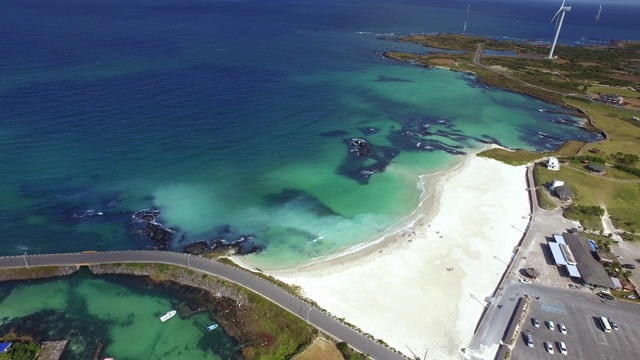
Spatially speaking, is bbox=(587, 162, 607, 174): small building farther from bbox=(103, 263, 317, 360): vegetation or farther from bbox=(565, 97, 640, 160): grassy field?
bbox=(103, 263, 317, 360): vegetation

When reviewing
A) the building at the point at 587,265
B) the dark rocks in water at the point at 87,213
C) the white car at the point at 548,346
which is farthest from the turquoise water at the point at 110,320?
the building at the point at 587,265

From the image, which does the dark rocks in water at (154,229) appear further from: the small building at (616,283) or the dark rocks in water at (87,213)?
the small building at (616,283)

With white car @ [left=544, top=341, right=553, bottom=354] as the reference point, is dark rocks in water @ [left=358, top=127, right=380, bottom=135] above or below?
above

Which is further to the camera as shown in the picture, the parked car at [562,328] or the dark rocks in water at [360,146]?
the dark rocks in water at [360,146]

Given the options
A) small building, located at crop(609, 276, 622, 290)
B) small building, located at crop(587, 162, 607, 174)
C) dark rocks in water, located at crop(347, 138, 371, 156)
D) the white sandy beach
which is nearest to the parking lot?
small building, located at crop(609, 276, 622, 290)

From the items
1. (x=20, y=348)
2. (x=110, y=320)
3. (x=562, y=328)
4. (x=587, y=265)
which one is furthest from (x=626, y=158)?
(x=20, y=348)

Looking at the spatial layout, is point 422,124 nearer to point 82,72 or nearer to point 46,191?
point 46,191
